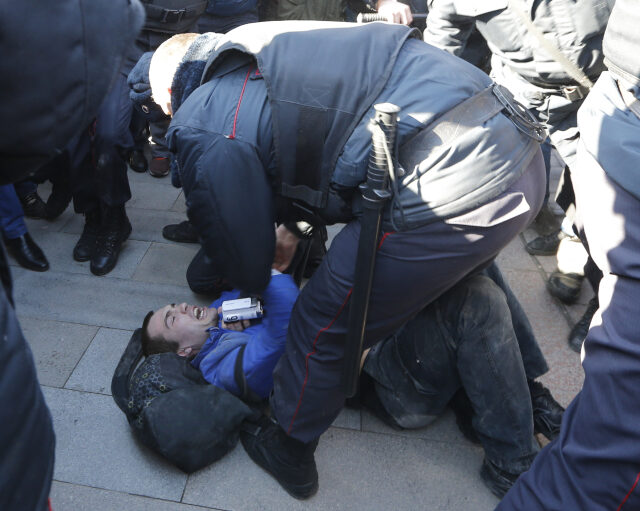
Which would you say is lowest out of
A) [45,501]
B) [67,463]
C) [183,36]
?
[67,463]

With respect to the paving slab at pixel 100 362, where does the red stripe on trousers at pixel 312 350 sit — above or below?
above

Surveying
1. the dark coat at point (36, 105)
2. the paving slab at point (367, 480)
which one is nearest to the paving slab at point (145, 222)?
the paving slab at point (367, 480)

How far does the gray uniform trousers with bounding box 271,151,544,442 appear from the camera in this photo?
5.17 ft

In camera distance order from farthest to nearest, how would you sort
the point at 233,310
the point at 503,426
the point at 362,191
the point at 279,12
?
the point at 279,12 → the point at 233,310 → the point at 503,426 → the point at 362,191

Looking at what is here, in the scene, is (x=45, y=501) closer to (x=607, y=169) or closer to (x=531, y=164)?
(x=607, y=169)

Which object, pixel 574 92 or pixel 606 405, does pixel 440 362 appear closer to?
pixel 606 405

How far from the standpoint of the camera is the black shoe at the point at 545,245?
10.7 ft

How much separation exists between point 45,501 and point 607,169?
1.37 meters

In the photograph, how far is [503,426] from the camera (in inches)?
76.8

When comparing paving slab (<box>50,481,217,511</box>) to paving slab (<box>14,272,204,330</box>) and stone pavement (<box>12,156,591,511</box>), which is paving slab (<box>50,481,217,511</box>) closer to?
stone pavement (<box>12,156,591,511</box>)

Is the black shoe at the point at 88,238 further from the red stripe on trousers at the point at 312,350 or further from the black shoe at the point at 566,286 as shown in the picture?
the black shoe at the point at 566,286

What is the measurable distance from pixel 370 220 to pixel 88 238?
2.25 metres

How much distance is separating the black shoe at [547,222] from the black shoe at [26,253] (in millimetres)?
2845

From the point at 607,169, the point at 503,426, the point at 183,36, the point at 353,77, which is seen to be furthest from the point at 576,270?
the point at 183,36
